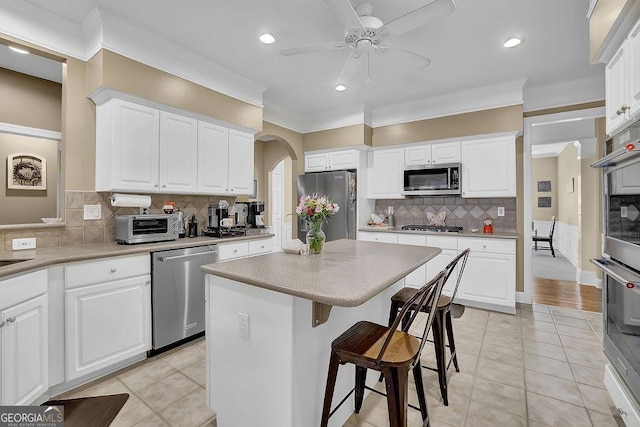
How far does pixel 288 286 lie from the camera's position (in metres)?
1.32

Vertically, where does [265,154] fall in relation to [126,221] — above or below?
above

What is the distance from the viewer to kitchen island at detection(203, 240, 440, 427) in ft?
4.51

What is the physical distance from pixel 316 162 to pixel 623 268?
393 centimetres

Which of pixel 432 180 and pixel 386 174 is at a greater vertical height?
pixel 386 174

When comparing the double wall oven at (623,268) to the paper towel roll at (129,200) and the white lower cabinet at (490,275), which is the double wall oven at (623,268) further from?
the paper towel roll at (129,200)

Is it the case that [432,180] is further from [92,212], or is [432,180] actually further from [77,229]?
[77,229]

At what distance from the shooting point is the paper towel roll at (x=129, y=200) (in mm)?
2656

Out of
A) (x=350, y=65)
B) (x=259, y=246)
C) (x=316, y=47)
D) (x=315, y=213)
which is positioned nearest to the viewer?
(x=315, y=213)

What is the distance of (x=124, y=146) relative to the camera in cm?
266

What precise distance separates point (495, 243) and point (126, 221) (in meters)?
3.86

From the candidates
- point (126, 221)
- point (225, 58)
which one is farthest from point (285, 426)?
point (225, 58)

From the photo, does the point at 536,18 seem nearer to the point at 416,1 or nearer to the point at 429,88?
the point at 416,1

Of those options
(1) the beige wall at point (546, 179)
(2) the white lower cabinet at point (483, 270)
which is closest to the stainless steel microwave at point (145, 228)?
(2) the white lower cabinet at point (483, 270)

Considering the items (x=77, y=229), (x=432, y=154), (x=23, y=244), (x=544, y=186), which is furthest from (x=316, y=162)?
(x=544, y=186)
